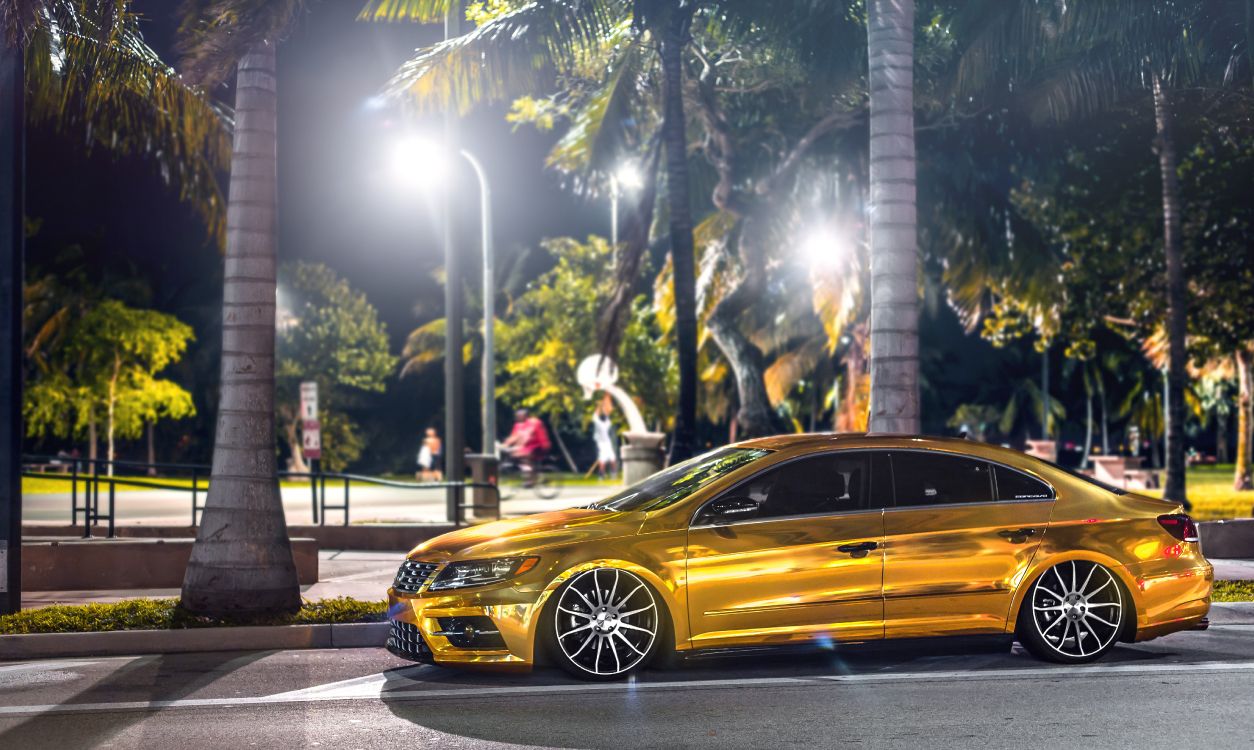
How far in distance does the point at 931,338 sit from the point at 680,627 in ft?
191

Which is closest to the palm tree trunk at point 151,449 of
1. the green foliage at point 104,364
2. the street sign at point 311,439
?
the green foliage at point 104,364

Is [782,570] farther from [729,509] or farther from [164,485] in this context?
[164,485]

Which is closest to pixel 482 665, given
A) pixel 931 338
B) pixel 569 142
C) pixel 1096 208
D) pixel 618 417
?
pixel 569 142

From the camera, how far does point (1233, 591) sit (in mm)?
12039

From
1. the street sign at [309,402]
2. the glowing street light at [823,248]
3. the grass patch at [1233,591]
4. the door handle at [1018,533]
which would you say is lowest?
the grass patch at [1233,591]

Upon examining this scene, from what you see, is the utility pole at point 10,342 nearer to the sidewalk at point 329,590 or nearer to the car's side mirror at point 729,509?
the sidewalk at point 329,590

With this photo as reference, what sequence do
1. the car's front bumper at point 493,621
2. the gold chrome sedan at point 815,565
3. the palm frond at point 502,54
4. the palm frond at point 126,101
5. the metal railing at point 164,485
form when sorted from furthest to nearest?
1. the palm frond at point 502,54
2. the metal railing at point 164,485
3. the palm frond at point 126,101
4. the gold chrome sedan at point 815,565
5. the car's front bumper at point 493,621

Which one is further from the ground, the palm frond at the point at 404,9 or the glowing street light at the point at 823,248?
the palm frond at the point at 404,9

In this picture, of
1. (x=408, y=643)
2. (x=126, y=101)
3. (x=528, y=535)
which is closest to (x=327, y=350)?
(x=126, y=101)

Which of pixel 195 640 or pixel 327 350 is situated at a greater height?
pixel 327 350

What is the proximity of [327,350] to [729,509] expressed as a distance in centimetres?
4522

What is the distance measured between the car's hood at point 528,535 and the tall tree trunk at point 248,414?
105 inches

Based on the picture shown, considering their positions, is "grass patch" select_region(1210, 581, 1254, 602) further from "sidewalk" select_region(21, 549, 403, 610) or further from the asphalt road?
"sidewalk" select_region(21, 549, 403, 610)

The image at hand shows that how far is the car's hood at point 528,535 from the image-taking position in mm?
8008
